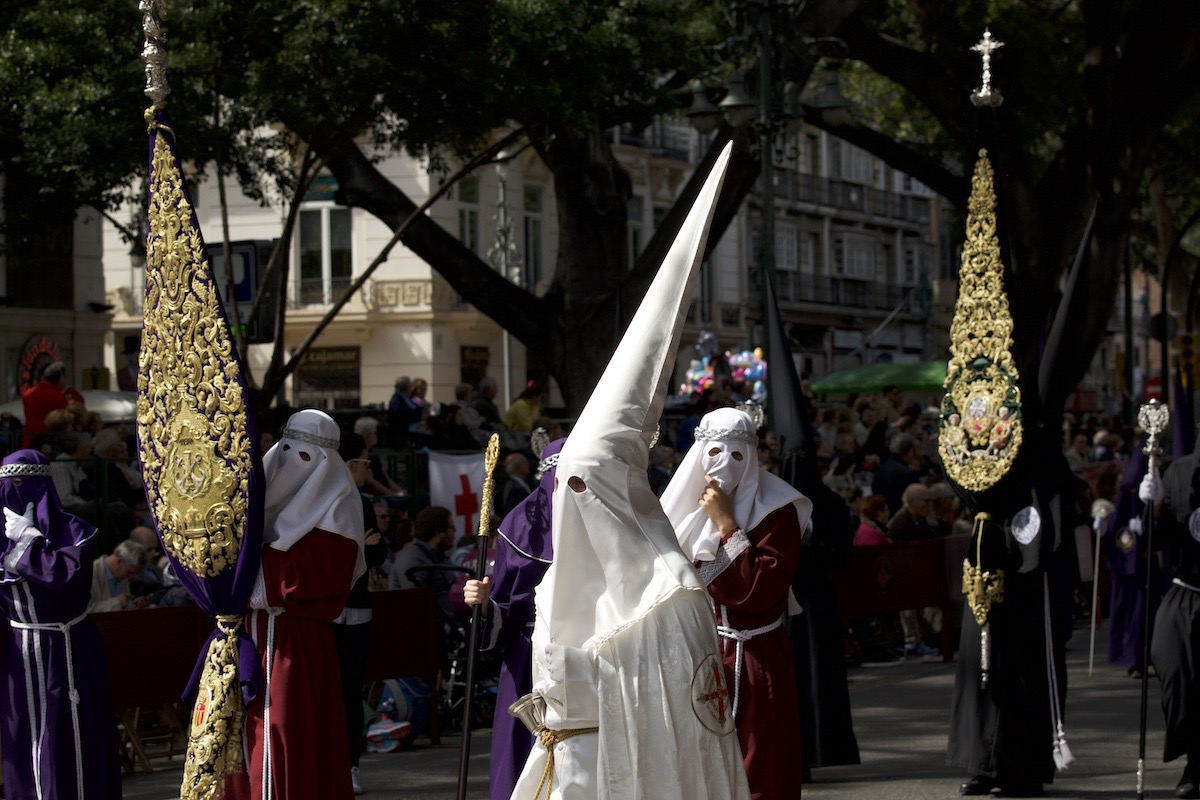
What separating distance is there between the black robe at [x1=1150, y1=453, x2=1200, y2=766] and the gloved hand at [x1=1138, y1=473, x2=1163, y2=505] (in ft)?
0.43

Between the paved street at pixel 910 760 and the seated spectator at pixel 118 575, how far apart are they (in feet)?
3.47

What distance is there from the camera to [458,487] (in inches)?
593

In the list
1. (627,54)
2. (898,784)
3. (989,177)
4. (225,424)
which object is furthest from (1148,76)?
(225,424)

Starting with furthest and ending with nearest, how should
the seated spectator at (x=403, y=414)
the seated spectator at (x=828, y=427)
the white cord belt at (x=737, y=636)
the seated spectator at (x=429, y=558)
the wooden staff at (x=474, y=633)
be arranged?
1. the seated spectator at (x=828, y=427)
2. the seated spectator at (x=403, y=414)
3. the seated spectator at (x=429, y=558)
4. the white cord belt at (x=737, y=636)
5. the wooden staff at (x=474, y=633)

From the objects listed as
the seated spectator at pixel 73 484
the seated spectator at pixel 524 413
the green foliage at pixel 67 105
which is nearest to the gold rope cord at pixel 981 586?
the seated spectator at pixel 73 484

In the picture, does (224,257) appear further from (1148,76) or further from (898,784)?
(1148,76)

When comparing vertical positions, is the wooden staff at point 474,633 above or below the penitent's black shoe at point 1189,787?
above

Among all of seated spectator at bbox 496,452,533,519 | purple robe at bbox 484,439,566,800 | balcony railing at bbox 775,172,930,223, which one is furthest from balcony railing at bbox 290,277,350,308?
purple robe at bbox 484,439,566,800

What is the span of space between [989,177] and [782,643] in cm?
348

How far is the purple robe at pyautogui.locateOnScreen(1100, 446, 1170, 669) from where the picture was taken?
13.9m

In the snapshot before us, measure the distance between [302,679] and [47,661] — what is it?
1.60 metres

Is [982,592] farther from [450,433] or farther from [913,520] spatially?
[450,433]

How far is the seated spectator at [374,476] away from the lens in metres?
13.7

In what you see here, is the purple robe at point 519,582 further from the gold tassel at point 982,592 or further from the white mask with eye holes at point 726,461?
the gold tassel at point 982,592
